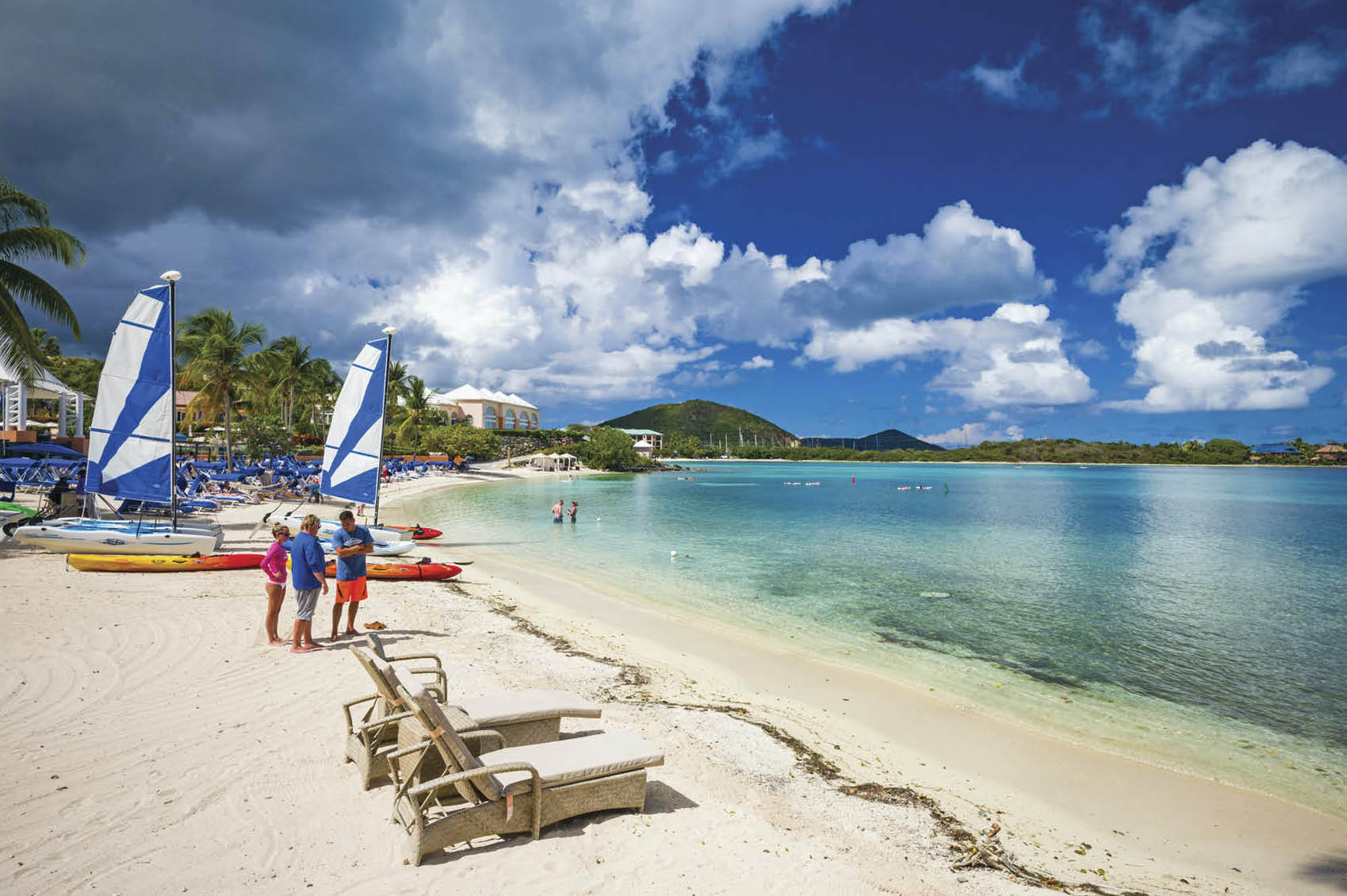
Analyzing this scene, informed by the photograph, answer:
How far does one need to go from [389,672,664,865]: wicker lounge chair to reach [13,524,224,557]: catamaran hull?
13290 mm

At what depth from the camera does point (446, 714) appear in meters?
4.71

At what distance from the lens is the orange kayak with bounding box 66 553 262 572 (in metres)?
13.1

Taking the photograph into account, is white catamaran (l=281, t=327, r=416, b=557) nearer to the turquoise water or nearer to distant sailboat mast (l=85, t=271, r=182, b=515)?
distant sailboat mast (l=85, t=271, r=182, b=515)

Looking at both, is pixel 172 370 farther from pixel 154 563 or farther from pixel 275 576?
pixel 275 576

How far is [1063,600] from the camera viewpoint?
18.0 m

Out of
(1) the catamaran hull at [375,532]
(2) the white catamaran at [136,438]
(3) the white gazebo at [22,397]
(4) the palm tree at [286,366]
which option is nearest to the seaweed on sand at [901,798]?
(1) the catamaran hull at [375,532]

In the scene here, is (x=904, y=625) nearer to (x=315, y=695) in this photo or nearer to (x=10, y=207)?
(x=315, y=695)

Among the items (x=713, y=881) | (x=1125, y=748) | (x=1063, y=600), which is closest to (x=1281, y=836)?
(x=1125, y=748)

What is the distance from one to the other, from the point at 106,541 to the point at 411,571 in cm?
644

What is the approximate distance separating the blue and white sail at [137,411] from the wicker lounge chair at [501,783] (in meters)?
12.9

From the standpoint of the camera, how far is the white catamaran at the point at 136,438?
1306cm

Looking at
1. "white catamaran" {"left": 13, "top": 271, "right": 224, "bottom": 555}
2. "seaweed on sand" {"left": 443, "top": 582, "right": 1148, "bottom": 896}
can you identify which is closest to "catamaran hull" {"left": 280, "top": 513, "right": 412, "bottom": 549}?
"white catamaran" {"left": 13, "top": 271, "right": 224, "bottom": 555}

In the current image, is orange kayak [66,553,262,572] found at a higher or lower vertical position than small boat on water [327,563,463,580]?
higher

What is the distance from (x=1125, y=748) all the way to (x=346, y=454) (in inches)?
674
